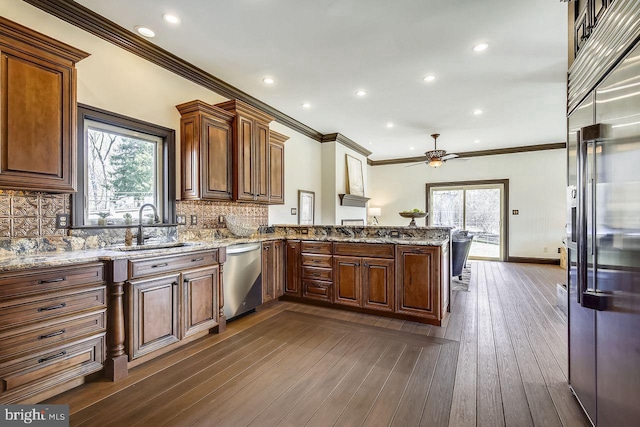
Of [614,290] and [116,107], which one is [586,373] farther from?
[116,107]

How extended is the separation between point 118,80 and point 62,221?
1398 millimetres

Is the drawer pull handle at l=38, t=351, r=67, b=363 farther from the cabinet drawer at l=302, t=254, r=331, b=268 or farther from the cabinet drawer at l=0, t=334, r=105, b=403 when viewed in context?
the cabinet drawer at l=302, t=254, r=331, b=268

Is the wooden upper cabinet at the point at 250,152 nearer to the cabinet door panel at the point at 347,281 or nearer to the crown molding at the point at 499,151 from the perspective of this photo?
the cabinet door panel at the point at 347,281

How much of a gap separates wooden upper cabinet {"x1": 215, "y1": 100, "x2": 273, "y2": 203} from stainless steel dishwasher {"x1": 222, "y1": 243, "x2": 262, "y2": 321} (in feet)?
2.44

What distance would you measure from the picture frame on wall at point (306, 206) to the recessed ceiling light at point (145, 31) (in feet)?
11.0

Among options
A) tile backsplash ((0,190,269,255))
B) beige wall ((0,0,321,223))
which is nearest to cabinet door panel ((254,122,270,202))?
beige wall ((0,0,321,223))

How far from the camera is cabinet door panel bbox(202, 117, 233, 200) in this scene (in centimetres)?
339

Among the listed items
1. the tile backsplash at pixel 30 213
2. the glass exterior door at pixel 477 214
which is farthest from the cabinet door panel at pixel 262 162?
the glass exterior door at pixel 477 214

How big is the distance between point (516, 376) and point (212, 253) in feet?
8.98

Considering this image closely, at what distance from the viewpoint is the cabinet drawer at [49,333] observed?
171 centimetres

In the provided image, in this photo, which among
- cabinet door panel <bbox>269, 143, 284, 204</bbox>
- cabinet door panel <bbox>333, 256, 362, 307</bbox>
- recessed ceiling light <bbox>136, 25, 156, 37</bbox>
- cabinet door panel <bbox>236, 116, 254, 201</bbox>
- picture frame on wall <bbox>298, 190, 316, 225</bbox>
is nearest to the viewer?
recessed ceiling light <bbox>136, 25, 156, 37</bbox>

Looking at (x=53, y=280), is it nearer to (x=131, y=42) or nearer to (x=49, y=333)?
(x=49, y=333)

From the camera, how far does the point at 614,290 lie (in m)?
1.38

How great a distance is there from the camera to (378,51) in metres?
3.22
